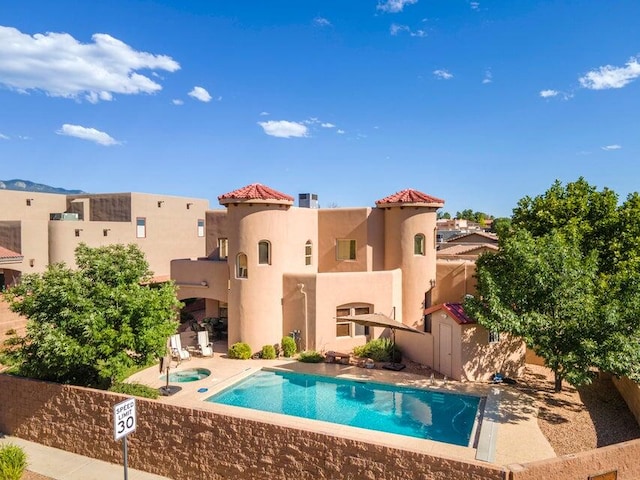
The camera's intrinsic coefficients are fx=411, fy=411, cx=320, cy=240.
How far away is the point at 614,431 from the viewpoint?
1395cm

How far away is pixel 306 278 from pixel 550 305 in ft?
39.6

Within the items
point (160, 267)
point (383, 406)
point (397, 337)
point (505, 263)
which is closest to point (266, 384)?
point (383, 406)

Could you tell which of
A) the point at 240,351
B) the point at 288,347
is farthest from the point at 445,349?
the point at 240,351

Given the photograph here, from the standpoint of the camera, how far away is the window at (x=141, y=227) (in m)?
39.3

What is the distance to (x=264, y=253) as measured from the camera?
23516 mm

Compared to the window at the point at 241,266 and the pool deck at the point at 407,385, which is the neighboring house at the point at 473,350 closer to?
the pool deck at the point at 407,385

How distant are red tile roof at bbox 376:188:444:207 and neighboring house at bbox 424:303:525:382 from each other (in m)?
7.58

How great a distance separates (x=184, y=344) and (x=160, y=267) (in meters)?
17.5

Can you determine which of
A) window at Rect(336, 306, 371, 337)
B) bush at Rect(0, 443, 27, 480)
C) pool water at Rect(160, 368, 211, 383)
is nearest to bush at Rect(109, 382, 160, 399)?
bush at Rect(0, 443, 27, 480)

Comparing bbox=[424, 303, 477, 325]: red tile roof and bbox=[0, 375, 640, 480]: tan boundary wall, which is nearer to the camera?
bbox=[0, 375, 640, 480]: tan boundary wall

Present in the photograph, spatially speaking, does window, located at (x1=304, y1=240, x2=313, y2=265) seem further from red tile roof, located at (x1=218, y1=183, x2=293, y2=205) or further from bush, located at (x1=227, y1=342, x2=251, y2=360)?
bush, located at (x1=227, y1=342, x2=251, y2=360)

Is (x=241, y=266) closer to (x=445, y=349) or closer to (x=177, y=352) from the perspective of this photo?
(x=177, y=352)

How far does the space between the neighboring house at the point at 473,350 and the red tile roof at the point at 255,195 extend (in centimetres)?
1074

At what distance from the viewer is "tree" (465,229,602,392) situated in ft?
47.9
